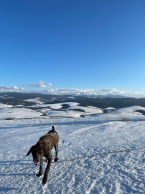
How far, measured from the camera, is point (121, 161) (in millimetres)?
5164

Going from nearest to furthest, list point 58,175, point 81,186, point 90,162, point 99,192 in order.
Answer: point 99,192 < point 81,186 < point 58,175 < point 90,162

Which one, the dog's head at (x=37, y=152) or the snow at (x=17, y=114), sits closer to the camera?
the dog's head at (x=37, y=152)

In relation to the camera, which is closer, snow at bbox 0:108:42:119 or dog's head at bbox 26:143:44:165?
dog's head at bbox 26:143:44:165

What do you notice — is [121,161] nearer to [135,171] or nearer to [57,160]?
[135,171]

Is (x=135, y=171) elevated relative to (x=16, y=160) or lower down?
elevated

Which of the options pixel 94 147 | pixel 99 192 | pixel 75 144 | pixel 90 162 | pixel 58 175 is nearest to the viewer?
pixel 99 192

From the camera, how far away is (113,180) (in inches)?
155

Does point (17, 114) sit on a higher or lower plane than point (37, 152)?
lower

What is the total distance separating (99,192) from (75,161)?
196cm

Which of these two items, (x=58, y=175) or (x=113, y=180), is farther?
(x=58, y=175)

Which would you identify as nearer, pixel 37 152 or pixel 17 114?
pixel 37 152

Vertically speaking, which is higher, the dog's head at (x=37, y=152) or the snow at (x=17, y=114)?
the dog's head at (x=37, y=152)

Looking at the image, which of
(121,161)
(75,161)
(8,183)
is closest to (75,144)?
(75,161)

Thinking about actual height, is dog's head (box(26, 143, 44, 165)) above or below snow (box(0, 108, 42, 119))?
above
